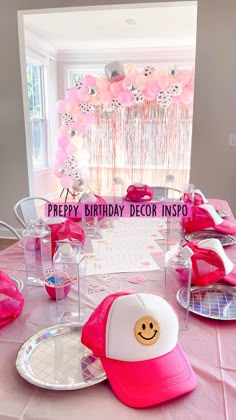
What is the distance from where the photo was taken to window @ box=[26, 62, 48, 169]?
4852 mm

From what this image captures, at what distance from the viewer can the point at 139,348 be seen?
1.94ft

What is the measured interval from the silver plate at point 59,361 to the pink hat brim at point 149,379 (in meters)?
0.03

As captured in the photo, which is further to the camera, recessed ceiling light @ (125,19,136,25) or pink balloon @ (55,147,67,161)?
pink balloon @ (55,147,67,161)

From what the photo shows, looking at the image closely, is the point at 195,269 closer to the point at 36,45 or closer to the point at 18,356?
the point at 18,356

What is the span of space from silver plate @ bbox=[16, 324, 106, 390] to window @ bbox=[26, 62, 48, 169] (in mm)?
4433

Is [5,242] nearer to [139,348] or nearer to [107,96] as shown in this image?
[107,96]

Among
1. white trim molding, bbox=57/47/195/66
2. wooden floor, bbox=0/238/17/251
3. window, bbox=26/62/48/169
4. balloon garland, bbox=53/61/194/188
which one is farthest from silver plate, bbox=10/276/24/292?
white trim molding, bbox=57/47/195/66

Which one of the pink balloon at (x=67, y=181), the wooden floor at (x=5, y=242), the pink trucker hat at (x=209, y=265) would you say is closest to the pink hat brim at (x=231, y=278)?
the pink trucker hat at (x=209, y=265)

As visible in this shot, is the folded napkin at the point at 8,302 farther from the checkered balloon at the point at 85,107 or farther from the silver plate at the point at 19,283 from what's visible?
the checkered balloon at the point at 85,107

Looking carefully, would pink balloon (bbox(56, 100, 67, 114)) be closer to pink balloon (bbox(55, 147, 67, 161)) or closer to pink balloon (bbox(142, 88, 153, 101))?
pink balloon (bbox(55, 147, 67, 161))

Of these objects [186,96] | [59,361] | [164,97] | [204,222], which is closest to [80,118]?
[164,97]

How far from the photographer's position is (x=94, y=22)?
3.79 meters

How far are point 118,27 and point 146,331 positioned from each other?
420 cm

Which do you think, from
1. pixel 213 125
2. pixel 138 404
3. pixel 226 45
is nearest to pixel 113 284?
pixel 138 404
